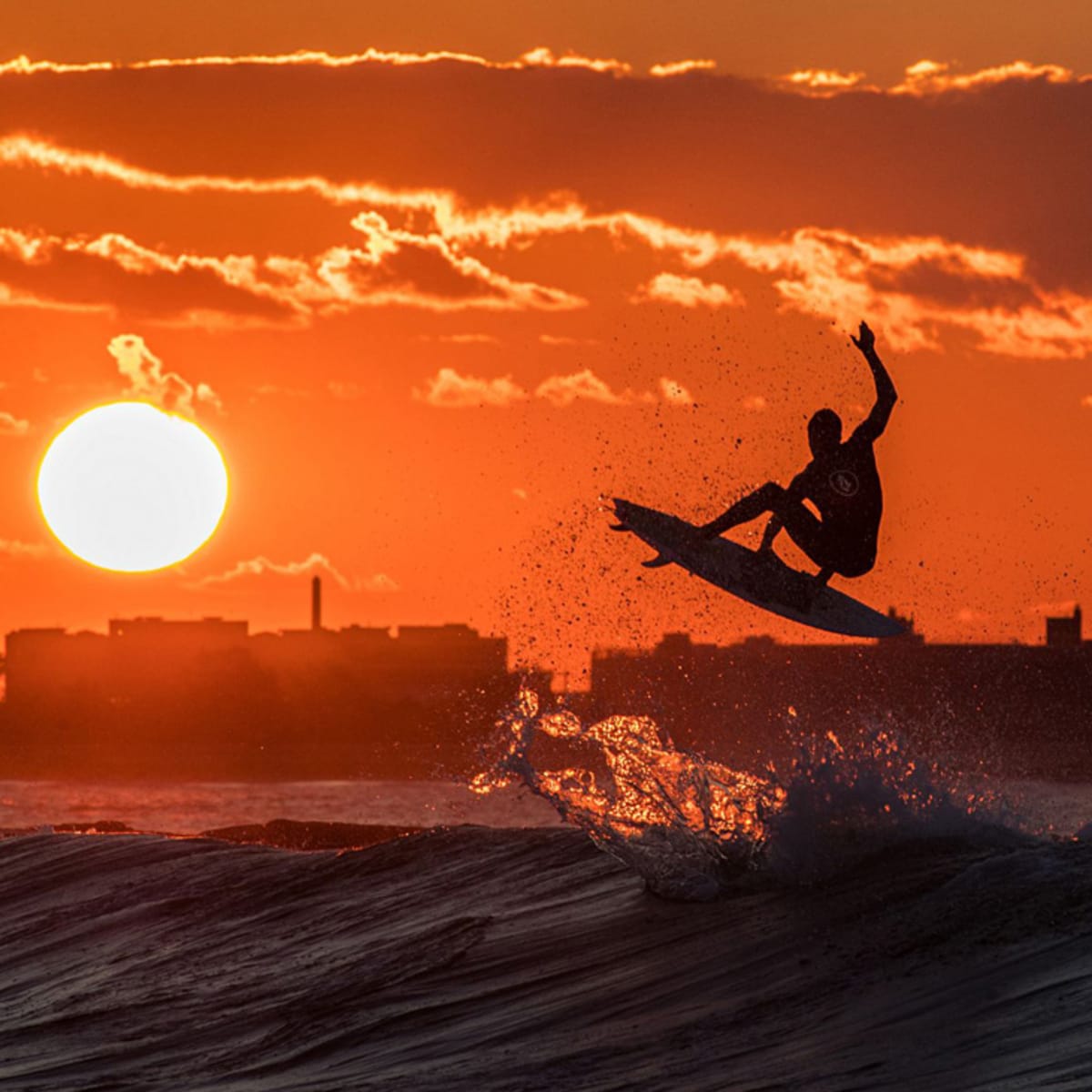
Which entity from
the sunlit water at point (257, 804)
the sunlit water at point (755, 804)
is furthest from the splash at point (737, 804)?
the sunlit water at point (257, 804)

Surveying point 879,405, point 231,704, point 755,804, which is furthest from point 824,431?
point 231,704

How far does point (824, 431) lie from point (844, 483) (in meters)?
0.51

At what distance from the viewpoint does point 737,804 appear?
17.8 metres

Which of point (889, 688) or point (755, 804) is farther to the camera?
point (889, 688)

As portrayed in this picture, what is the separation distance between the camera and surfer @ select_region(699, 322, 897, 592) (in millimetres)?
16719

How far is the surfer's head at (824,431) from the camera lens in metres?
16.9

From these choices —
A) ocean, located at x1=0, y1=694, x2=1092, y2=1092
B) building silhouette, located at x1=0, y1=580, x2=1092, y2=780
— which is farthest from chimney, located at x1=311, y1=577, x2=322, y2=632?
ocean, located at x1=0, y1=694, x2=1092, y2=1092

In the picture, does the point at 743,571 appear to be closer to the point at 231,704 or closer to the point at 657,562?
the point at 657,562

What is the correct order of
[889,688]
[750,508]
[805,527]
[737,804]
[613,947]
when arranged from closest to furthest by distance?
[613,947] → [805,527] → [750,508] → [737,804] → [889,688]

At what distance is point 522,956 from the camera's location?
56.3 ft

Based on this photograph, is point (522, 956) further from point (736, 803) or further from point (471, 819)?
point (471, 819)

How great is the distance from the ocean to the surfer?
1803mm

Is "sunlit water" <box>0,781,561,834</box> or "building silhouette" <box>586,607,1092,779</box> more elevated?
"building silhouette" <box>586,607,1092,779</box>

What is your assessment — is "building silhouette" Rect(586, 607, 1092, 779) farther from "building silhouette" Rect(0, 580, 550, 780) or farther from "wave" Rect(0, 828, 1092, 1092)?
"wave" Rect(0, 828, 1092, 1092)
